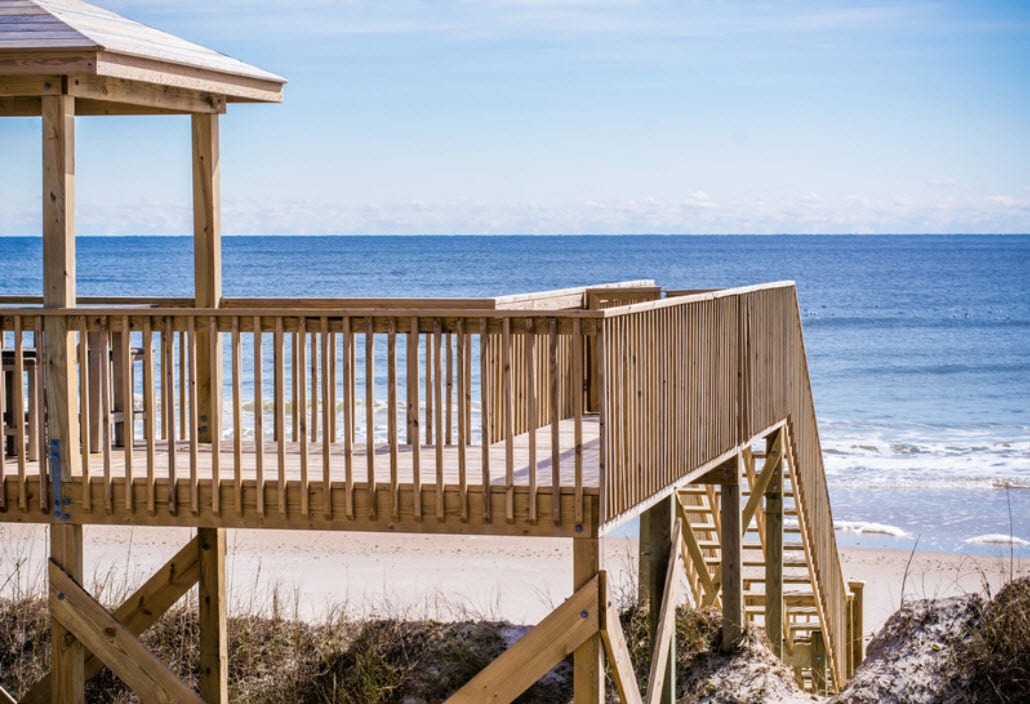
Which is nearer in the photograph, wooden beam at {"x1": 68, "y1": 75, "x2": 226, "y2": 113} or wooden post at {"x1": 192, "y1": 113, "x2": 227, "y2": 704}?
wooden beam at {"x1": 68, "y1": 75, "x2": 226, "y2": 113}

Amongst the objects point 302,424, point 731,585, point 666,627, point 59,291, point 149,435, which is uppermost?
point 59,291

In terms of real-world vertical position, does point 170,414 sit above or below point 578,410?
below

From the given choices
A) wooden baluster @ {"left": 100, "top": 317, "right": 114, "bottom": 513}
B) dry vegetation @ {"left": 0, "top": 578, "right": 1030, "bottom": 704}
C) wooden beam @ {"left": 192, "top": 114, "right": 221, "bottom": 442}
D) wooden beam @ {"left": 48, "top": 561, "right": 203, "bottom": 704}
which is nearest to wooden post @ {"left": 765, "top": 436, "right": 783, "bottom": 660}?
dry vegetation @ {"left": 0, "top": 578, "right": 1030, "bottom": 704}

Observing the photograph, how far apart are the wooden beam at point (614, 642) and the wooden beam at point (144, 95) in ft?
14.4

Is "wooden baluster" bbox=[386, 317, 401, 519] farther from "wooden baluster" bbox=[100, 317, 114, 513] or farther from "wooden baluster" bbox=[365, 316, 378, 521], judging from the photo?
"wooden baluster" bbox=[100, 317, 114, 513]

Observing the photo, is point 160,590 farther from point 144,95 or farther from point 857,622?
point 857,622

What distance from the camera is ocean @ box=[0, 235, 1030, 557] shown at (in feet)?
93.7

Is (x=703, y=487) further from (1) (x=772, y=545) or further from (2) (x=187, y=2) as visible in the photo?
(2) (x=187, y=2)

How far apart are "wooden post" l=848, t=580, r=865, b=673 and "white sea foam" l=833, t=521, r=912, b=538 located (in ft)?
24.2

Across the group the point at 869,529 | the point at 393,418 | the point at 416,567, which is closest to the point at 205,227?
the point at 393,418

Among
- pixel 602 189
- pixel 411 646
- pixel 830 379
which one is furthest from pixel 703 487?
pixel 602 189

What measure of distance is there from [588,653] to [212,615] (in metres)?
3.70

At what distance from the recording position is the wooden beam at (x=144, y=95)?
9.40 m

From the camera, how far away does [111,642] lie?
9.54 m
